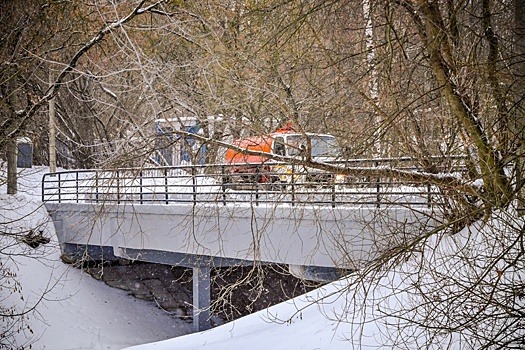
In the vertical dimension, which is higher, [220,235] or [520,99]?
[520,99]

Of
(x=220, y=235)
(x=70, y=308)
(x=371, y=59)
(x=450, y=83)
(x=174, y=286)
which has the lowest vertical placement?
(x=70, y=308)

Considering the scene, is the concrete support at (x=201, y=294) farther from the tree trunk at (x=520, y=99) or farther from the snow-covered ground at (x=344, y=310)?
the tree trunk at (x=520, y=99)

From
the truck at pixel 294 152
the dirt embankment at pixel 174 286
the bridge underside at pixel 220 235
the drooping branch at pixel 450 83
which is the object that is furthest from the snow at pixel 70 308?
the drooping branch at pixel 450 83

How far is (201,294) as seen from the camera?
19.4 meters

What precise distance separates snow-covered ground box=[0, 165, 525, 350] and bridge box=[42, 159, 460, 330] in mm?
524

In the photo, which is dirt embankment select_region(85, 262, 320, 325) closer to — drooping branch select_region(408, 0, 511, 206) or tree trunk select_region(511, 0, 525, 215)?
drooping branch select_region(408, 0, 511, 206)

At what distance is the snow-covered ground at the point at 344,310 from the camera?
6.76 meters

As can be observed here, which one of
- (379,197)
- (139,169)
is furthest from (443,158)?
(139,169)

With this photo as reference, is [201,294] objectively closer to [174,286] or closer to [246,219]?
[174,286]

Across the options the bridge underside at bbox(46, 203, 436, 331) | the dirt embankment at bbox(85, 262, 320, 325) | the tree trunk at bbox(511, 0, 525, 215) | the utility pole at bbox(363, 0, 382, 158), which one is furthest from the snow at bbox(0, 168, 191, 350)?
the tree trunk at bbox(511, 0, 525, 215)

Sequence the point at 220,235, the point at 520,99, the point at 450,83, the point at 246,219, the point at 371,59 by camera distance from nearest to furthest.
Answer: the point at 520,99 → the point at 450,83 → the point at 371,59 → the point at 220,235 → the point at 246,219

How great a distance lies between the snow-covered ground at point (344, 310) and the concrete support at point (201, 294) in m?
1.23

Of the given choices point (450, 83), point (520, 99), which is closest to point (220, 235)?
point (450, 83)

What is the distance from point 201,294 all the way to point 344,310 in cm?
1145
